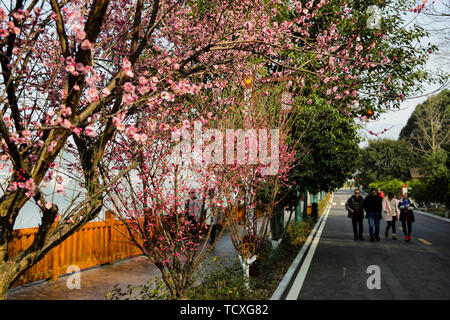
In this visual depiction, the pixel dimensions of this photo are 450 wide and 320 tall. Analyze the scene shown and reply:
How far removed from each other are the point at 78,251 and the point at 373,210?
11413 millimetres

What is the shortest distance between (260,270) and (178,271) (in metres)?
3.67

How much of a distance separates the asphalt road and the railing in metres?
4.40

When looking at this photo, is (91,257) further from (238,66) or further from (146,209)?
(238,66)

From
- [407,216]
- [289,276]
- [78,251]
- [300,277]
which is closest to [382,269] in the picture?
[300,277]

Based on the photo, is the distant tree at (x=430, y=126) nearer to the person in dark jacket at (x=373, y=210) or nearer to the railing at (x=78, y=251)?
the person in dark jacket at (x=373, y=210)

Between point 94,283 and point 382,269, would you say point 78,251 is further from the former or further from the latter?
point 382,269

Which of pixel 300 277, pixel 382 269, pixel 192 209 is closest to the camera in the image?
pixel 192 209

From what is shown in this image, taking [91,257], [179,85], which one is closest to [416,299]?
[179,85]

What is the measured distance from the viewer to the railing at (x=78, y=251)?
24.3 feet

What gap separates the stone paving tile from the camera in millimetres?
6996

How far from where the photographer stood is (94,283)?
802 cm

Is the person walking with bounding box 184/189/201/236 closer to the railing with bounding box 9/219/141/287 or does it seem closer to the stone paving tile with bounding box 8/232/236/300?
the stone paving tile with bounding box 8/232/236/300
